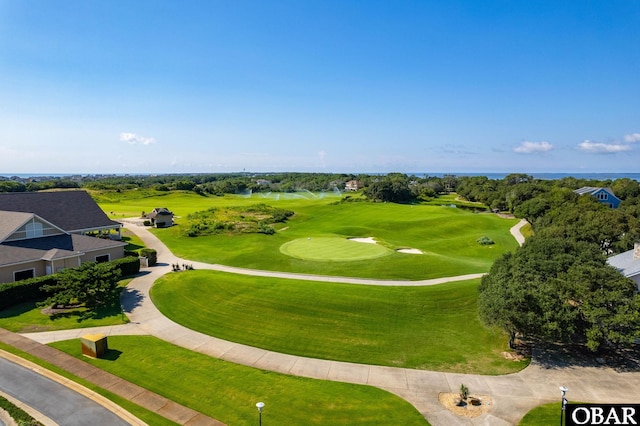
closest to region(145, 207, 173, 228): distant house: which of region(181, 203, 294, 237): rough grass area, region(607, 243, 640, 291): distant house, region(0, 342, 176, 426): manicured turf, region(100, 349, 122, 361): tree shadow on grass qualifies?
region(181, 203, 294, 237): rough grass area

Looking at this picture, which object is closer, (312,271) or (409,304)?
(409,304)

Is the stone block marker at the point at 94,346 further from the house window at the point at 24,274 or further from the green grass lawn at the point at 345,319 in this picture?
the house window at the point at 24,274

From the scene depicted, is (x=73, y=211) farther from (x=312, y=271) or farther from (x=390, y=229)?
(x=390, y=229)

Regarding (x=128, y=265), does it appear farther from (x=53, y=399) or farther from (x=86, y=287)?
(x=53, y=399)

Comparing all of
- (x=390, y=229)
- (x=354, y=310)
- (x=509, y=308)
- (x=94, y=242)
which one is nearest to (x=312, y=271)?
(x=354, y=310)

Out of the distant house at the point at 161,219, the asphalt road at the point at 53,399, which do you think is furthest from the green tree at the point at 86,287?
the distant house at the point at 161,219

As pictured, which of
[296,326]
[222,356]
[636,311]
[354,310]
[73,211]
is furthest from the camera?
[73,211]

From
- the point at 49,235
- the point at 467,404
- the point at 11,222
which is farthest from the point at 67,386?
the point at 11,222
